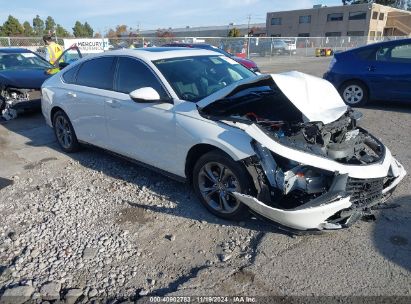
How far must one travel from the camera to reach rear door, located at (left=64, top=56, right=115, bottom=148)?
4961 mm

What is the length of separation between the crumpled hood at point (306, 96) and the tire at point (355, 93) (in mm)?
5360

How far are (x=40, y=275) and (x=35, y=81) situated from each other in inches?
260

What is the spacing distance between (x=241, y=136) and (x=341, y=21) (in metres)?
71.3

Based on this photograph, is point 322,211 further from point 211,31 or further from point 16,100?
point 211,31

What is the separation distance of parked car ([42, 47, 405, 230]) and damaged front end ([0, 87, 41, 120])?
3.88m

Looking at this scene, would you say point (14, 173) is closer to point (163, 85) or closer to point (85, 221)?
point (85, 221)

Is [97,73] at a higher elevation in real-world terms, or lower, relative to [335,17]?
lower

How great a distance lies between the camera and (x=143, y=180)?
16.1 feet

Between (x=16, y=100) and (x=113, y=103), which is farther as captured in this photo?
(x=16, y=100)

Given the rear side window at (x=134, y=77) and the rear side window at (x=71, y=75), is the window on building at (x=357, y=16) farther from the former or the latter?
the rear side window at (x=134, y=77)

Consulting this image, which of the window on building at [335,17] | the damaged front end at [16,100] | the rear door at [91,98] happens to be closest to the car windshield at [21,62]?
the damaged front end at [16,100]

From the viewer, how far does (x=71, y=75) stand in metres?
5.76

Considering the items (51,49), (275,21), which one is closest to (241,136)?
(51,49)

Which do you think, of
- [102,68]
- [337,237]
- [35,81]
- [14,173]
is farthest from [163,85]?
[35,81]
